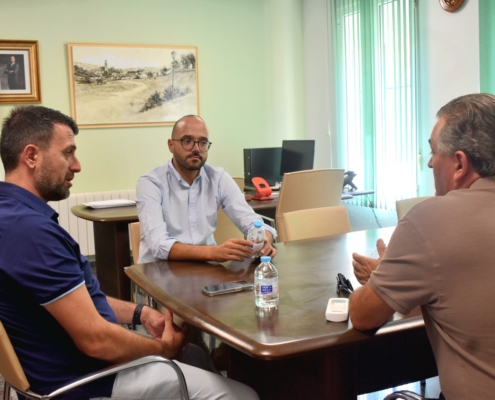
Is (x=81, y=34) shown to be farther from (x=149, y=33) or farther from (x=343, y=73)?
(x=343, y=73)

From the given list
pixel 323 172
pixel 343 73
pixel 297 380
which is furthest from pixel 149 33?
pixel 297 380

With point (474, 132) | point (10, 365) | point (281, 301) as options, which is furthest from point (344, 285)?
point (10, 365)

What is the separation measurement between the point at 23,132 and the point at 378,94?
4.09 metres

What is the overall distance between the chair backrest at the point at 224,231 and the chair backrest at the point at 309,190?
401mm

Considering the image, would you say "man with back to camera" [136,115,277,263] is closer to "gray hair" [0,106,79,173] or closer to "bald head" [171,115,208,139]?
"bald head" [171,115,208,139]

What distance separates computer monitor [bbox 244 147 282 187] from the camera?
566 centimetres

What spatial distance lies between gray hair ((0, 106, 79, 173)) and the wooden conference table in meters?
0.64

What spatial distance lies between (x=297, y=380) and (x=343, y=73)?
4513mm

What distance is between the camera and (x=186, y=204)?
115 inches

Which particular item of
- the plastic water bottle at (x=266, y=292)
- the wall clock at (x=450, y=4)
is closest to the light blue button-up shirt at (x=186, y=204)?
the plastic water bottle at (x=266, y=292)

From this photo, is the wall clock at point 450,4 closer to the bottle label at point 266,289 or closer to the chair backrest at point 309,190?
the chair backrest at point 309,190

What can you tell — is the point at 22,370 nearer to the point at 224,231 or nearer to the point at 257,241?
the point at 257,241

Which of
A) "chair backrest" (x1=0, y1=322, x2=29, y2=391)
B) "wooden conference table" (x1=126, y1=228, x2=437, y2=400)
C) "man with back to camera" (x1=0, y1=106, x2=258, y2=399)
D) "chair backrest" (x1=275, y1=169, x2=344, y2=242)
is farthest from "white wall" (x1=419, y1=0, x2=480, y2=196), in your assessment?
"chair backrest" (x1=0, y1=322, x2=29, y2=391)

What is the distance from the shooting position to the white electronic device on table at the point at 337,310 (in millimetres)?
1541
